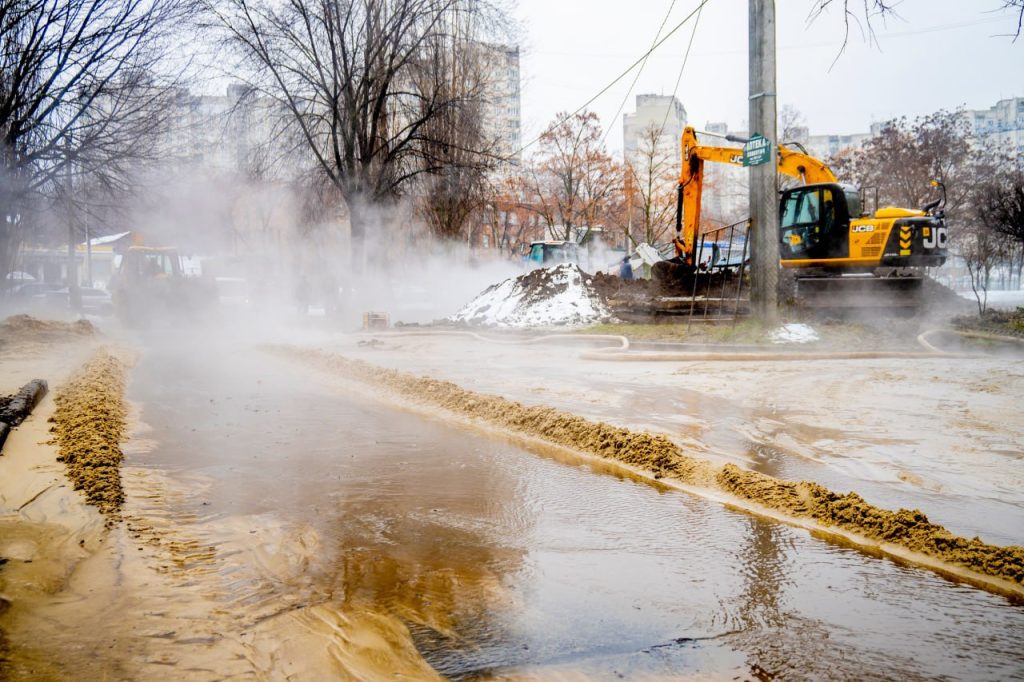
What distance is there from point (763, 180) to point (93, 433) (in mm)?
12558

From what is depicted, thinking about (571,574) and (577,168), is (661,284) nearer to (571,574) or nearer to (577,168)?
(571,574)

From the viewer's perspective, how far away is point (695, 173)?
18.9 meters

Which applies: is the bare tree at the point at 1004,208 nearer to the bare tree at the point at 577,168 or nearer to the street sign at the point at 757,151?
the street sign at the point at 757,151

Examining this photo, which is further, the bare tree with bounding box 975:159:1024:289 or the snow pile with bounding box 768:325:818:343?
the bare tree with bounding box 975:159:1024:289

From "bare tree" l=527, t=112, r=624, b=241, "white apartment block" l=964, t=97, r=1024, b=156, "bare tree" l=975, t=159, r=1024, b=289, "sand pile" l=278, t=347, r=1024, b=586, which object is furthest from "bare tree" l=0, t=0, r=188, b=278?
"white apartment block" l=964, t=97, r=1024, b=156

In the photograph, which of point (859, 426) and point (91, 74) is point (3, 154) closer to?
point (91, 74)

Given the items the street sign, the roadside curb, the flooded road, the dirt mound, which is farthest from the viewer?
the street sign

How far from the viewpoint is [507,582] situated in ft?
13.4

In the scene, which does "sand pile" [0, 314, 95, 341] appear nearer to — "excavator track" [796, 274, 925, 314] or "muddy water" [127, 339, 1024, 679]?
"muddy water" [127, 339, 1024, 679]

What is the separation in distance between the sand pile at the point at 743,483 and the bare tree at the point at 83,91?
34.2 ft

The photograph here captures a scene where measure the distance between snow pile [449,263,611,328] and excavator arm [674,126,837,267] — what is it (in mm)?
2674

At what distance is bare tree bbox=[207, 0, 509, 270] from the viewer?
2341cm

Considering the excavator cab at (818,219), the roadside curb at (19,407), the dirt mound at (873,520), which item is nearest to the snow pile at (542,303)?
the excavator cab at (818,219)

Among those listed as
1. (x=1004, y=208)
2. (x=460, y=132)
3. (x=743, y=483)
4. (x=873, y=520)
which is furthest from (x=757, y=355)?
(x=460, y=132)
